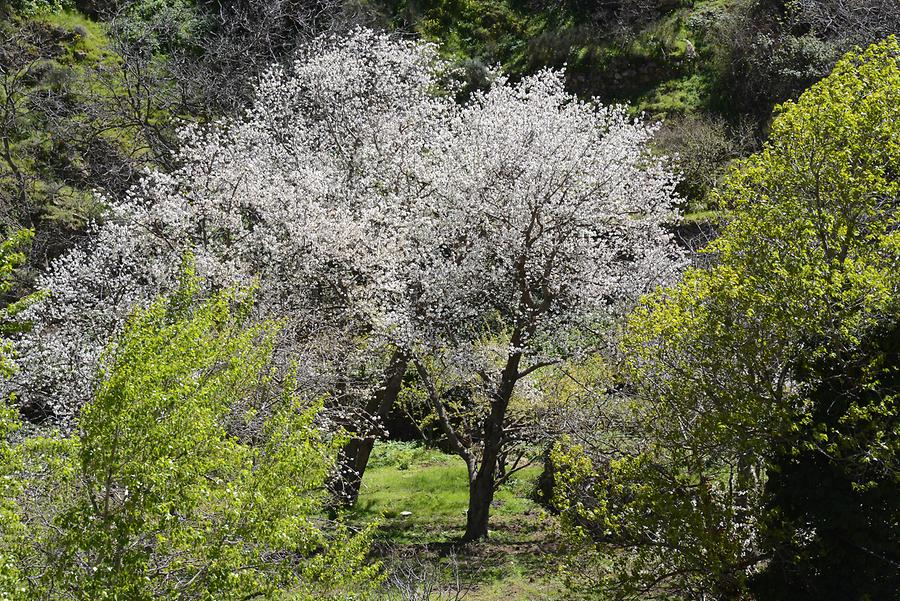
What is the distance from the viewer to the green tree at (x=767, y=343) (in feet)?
22.2

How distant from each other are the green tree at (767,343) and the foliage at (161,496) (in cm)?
316

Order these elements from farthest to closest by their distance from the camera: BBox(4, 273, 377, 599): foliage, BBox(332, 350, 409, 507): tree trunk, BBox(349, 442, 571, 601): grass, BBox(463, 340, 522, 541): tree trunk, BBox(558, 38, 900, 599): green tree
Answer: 1. BBox(332, 350, 409, 507): tree trunk
2. BBox(463, 340, 522, 541): tree trunk
3. BBox(349, 442, 571, 601): grass
4. BBox(558, 38, 900, 599): green tree
5. BBox(4, 273, 377, 599): foliage

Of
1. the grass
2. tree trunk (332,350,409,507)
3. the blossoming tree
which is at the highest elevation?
the blossoming tree

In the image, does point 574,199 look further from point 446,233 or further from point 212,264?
point 212,264

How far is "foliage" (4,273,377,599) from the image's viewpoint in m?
5.16

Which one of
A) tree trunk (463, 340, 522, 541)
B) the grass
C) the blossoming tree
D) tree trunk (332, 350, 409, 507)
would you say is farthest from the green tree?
tree trunk (332, 350, 409, 507)

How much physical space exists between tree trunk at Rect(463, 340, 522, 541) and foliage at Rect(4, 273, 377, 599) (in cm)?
598

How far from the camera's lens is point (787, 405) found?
6953mm

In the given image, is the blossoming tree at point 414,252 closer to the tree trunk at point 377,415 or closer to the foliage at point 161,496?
the tree trunk at point 377,415

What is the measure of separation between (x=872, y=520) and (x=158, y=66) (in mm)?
26520

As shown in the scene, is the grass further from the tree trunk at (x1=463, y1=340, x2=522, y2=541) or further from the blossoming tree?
the blossoming tree

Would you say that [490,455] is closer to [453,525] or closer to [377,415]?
[377,415]

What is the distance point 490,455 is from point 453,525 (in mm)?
2695

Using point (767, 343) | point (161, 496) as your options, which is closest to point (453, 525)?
point (767, 343)
